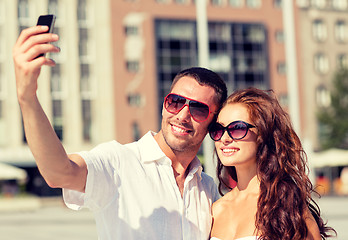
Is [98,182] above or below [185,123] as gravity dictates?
below

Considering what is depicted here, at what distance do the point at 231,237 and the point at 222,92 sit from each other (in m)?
0.94

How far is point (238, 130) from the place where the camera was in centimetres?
414

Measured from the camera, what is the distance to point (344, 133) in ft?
169

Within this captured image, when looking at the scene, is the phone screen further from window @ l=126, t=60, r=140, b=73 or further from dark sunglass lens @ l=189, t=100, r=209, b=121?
window @ l=126, t=60, r=140, b=73

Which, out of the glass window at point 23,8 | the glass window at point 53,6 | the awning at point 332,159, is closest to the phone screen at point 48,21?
the awning at point 332,159

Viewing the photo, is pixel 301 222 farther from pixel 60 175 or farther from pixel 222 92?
pixel 60 175

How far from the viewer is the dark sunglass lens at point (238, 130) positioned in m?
4.13

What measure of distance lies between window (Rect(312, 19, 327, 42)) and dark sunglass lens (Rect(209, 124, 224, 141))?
57237 millimetres

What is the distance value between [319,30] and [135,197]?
193 feet

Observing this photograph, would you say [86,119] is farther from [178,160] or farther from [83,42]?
[178,160]

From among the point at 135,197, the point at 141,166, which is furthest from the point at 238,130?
the point at 135,197

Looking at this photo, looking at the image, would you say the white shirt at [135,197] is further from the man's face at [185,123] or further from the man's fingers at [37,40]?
the man's fingers at [37,40]

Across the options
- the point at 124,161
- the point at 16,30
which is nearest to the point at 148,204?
the point at 124,161

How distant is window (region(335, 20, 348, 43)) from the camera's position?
6019 centimetres
